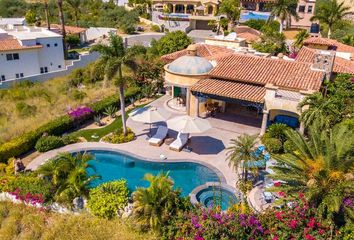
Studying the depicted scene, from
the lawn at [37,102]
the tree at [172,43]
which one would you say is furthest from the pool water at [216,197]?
the tree at [172,43]

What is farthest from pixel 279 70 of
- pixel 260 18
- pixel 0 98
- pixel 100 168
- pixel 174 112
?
pixel 260 18

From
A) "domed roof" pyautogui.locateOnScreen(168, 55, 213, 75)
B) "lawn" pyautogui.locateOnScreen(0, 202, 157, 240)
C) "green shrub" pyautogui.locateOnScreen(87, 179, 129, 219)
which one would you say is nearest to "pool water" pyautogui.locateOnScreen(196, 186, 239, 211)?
"lawn" pyautogui.locateOnScreen(0, 202, 157, 240)

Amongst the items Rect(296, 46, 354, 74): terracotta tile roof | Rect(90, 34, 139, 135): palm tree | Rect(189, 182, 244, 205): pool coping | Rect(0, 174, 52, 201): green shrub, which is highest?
Rect(90, 34, 139, 135): palm tree

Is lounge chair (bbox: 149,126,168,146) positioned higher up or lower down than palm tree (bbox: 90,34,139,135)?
lower down

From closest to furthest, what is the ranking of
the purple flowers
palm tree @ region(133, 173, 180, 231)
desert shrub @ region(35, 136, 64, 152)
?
palm tree @ region(133, 173, 180, 231), desert shrub @ region(35, 136, 64, 152), the purple flowers

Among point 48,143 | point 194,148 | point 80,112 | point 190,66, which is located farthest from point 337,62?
point 48,143

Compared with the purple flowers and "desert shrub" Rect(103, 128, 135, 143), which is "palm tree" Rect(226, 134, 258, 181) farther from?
the purple flowers
